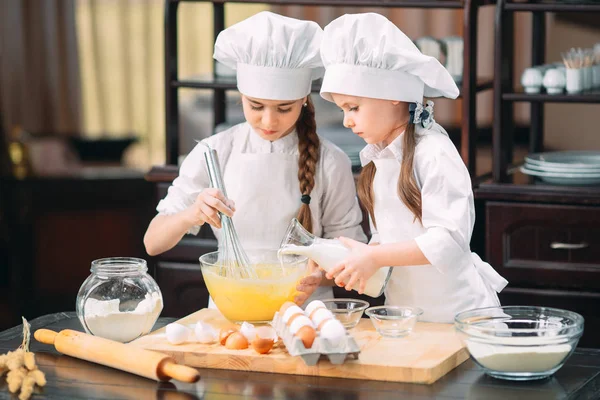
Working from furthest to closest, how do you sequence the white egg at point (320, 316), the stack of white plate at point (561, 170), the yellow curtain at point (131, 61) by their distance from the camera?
the yellow curtain at point (131, 61)
the stack of white plate at point (561, 170)
the white egg at point (320, 316)

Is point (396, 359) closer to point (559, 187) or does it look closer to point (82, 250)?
point (559, 187)

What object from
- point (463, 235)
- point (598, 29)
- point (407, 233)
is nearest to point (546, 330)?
point (463, 235)

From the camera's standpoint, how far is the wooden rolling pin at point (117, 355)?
66.9 inches

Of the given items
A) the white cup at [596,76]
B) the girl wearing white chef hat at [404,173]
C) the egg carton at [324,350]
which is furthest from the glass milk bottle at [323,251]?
the white cup at [596,76]

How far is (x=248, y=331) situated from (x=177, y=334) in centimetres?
13

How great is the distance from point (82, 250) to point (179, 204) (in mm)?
2636

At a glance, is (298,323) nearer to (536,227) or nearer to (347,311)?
(347,311)

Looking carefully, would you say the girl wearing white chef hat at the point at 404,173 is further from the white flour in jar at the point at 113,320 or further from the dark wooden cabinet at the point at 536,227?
the dark wooden cabinet at the point at 536,227

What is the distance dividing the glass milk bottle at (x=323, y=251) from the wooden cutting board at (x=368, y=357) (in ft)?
0.31

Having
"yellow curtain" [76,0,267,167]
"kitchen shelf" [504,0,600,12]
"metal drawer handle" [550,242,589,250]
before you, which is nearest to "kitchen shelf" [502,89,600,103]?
"kitchen shelf" [504,0,600,12]

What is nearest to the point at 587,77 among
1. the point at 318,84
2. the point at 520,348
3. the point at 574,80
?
the point at 574,80

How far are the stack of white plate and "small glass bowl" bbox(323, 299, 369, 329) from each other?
51.8 inches

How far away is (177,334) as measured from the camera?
1879 millimetres

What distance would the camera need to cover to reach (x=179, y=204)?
238 centimetres
